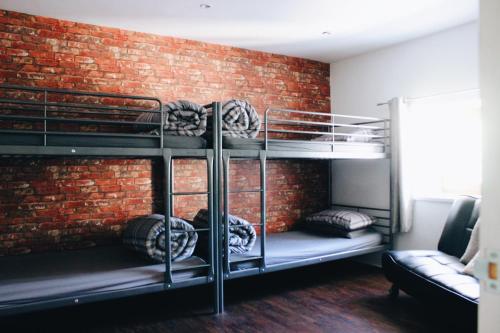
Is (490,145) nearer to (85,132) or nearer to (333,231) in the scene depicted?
(85,132)

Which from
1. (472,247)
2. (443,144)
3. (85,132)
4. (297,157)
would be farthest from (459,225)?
(85,132)

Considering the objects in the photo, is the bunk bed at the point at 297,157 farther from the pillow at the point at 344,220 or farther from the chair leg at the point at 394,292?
the chair leg at the point at 394,292

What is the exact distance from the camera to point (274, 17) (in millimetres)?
3973

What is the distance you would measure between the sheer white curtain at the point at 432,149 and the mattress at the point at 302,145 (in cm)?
34

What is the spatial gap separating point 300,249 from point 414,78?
91.2 inches

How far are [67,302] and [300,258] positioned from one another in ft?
6.93

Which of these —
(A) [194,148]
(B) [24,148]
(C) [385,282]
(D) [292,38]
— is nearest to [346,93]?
(D) [292,38]

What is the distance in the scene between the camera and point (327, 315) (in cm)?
360

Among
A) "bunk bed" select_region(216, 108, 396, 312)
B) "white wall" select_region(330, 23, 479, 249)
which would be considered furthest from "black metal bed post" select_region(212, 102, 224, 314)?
"white wall" select_region(330, 23, 479, 249)

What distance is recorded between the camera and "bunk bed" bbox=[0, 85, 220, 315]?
2838 millimetres

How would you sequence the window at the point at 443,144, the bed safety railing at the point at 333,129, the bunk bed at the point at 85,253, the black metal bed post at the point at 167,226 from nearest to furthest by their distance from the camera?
the bunk bed at the point at 85,253 → the black metal bed post at the point at 167,226 → the window at the point at 443,144 → the bed safety railing at the point at 333,129

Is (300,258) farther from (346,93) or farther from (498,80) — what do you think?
(498,80)

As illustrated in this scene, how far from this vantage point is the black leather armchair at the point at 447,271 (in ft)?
9.91

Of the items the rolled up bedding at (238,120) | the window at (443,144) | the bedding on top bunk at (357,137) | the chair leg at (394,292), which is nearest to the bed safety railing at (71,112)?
the rolled up bedding at (238,120)
